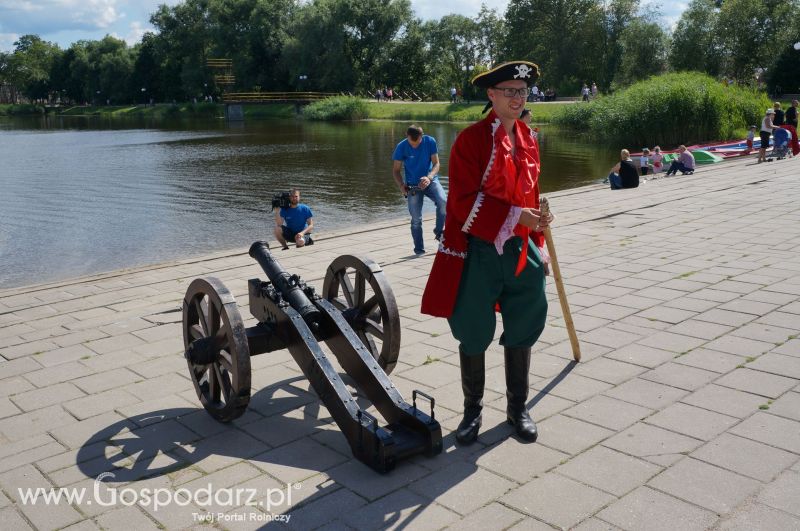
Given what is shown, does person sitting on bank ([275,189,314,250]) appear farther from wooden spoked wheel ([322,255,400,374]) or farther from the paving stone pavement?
wooden spoked wheel ([322,255,400,374])

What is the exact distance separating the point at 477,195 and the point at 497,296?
1.74 feet

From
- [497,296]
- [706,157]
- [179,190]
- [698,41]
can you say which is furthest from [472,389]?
[698,41]

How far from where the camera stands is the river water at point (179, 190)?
15117mm

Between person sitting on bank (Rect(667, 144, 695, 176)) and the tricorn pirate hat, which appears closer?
the tricorn pirate hat

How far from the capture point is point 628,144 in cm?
2961

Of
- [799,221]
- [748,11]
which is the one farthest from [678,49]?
[799,221]

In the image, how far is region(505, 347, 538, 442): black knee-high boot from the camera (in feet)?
13.5

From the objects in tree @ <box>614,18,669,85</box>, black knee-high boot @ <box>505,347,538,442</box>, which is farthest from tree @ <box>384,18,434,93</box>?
black knee-high boot @ <box>505,347,538,442</box>

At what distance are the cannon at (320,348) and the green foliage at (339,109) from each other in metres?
57.4

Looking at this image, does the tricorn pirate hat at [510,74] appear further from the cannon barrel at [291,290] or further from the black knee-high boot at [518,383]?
the cannon barrel at [291,290]

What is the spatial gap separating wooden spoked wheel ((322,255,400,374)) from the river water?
6261 mm

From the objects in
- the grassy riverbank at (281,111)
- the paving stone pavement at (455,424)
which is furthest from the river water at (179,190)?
the grassy riverbank at (281,111)

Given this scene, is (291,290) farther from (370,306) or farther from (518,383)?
(518,383)

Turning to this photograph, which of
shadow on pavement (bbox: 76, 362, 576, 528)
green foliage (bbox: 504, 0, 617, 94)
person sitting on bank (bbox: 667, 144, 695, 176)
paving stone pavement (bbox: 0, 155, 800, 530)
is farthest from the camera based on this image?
green foliage (bbox: 504, 0, 617, 94)
